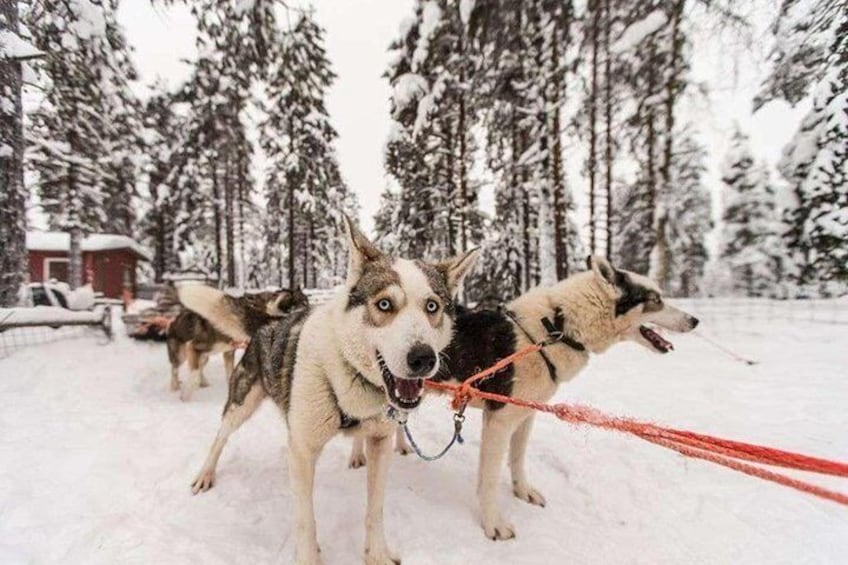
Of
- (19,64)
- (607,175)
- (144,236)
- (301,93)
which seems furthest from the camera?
(144,236)

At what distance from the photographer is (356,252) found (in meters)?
2.93

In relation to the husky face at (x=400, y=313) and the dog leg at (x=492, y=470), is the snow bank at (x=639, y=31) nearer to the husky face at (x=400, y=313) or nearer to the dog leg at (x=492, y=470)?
the husky face at (x=400, y=313)

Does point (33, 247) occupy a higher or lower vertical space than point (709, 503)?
higher

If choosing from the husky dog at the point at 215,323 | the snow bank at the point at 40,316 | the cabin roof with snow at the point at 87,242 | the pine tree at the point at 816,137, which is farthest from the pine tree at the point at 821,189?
the cabin roof with snow at the point at 87,242

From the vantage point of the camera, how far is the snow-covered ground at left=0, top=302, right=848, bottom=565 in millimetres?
3023

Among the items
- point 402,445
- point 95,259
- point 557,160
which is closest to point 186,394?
point 402,445

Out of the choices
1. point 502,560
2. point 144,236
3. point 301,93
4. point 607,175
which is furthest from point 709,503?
point 144,236

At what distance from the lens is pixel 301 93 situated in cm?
2070

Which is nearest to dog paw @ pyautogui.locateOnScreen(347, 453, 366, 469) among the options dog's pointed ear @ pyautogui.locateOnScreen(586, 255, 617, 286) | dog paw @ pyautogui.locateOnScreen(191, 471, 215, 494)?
dog paw @ pyautogui.locateOnScreen(191, 471, 215, 494)

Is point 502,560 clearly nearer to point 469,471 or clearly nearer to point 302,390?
point 469,471

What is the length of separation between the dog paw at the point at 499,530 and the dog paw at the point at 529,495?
0.51 meters

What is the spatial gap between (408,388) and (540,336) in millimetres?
1606

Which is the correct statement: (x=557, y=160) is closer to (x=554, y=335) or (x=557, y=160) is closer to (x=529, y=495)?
(x=554, y=335)

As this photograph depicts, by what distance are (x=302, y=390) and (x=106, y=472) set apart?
7.81 ft
